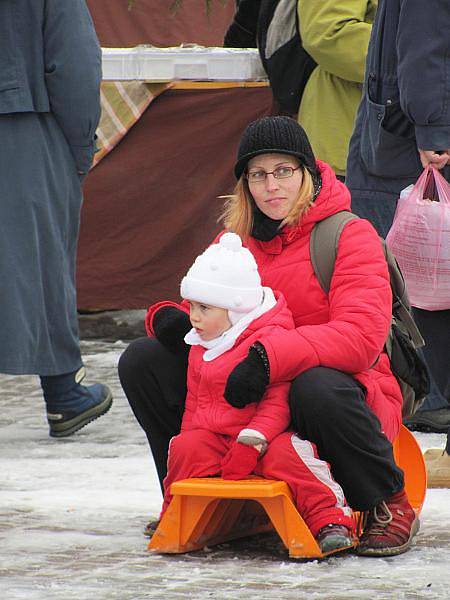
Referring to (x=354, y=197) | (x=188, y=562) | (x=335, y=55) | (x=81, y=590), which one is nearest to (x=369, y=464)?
(x=188, y=562)

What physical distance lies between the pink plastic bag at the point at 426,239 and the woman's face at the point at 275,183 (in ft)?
3.05

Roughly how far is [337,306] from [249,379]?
14.1 inches

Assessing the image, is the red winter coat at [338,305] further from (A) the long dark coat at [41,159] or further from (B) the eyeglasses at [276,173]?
(A) the long dark coat at [41,159]

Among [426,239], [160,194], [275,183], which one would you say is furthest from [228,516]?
[160,194]

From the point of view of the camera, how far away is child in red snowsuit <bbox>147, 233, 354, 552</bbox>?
12.4 ft

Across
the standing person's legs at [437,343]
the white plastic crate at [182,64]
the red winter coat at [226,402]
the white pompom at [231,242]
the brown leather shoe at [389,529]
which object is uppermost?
the white pompom at [231,242]

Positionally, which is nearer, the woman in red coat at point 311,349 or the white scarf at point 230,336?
the woman in red coat at point 311,349

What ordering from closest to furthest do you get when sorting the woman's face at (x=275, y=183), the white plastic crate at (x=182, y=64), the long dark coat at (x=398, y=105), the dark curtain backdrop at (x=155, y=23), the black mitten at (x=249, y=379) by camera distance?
the black mitten at (x=249, y=379), the woman's face at (x=275, y=183), the long dark coat at (x=398, y=105), the white plastic crate at (x=182, y=64), the dark curtain backdrop at (x=155, y=23)

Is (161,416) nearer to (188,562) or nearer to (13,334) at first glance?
(188,562)

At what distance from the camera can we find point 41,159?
575 cm

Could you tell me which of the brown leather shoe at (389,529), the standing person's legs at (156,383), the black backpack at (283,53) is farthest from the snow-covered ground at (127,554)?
the black backpack at (283,53)

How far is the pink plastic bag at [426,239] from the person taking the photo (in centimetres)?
491

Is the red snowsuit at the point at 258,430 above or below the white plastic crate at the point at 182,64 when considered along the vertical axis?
above

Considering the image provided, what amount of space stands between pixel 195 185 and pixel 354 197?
2.50m
